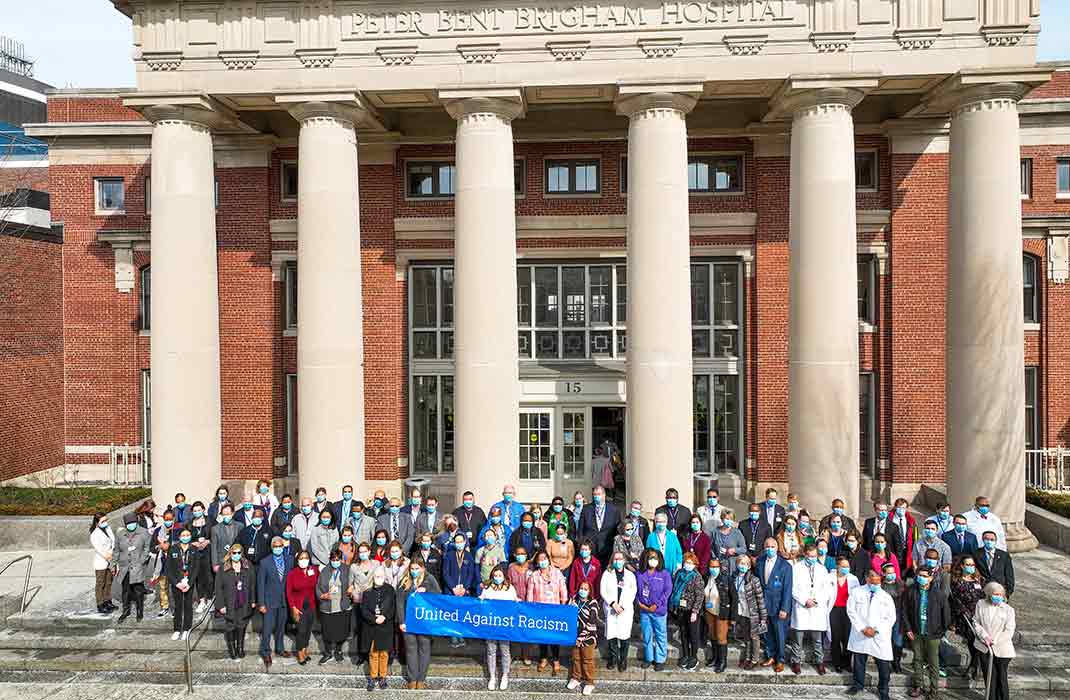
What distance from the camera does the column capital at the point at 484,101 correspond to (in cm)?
1520

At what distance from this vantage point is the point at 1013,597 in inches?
497

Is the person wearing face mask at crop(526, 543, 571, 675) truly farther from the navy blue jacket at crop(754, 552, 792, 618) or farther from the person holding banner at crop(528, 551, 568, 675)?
the navy blue jacket at crop(754, 552, 792, 618)

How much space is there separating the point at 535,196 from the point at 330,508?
1016cm

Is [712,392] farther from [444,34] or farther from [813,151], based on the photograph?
[444,34]

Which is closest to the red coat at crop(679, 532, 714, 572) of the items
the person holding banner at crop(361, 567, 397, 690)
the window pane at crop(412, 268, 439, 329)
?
the person holding banner at crop(361, 567, 397, 690)

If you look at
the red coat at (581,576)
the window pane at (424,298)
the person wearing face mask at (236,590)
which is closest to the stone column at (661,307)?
the red coat at (581,576)

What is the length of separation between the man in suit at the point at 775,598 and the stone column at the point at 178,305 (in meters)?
11.5

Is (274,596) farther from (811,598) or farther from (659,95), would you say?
(659,95)

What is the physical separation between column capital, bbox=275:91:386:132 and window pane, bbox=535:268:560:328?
643 cm

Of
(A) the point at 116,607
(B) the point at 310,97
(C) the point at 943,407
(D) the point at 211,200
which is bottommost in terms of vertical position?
(A) the point at 116,607

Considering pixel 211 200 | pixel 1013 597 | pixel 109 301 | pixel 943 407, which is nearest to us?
pixel 1013 597

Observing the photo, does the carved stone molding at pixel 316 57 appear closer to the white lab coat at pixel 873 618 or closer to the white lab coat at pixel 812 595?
the white lab coat at pixel 812 595

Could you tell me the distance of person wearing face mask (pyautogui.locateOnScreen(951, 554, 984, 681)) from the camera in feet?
32.1

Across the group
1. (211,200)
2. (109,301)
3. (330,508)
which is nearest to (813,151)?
(330,508)
